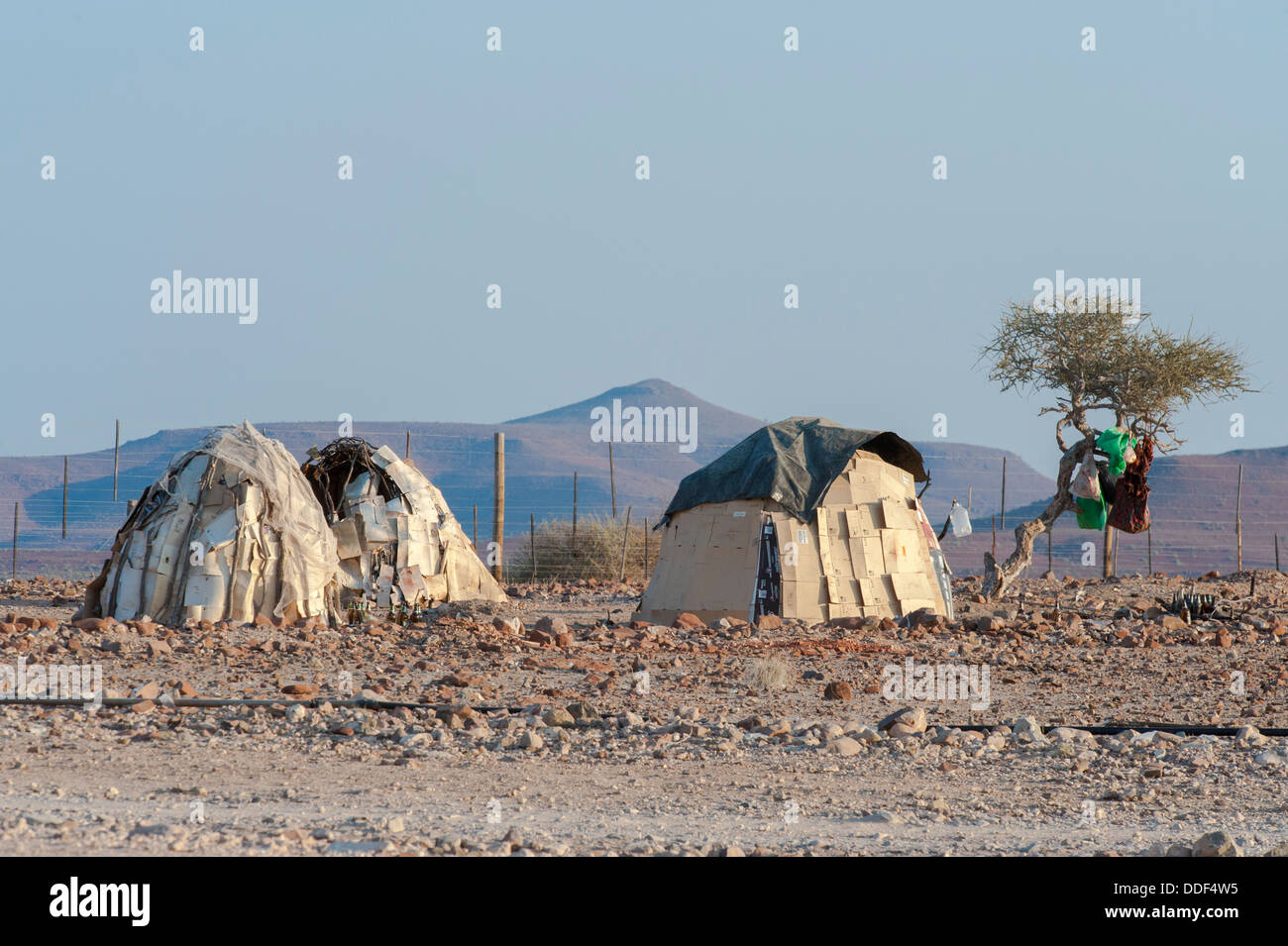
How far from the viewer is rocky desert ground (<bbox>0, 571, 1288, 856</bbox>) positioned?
571 cm

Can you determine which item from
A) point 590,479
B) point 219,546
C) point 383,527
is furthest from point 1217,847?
point 590,479

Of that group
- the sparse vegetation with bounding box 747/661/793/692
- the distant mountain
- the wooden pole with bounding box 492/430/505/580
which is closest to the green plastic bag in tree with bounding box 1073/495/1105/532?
the wooden pole with bounding box 492/430/505/580

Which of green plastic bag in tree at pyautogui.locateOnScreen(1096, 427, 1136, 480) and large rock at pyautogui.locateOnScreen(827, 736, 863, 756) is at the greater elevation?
green plastic bag in tree at pyautogui.locateOnScreen(1096, 427, 1136, 480)

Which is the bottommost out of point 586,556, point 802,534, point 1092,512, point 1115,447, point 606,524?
point 586,556

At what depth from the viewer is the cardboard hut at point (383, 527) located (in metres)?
16.6

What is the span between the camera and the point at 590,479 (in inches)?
4259

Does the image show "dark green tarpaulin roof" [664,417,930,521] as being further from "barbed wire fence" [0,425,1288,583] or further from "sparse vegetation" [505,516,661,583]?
"sparse vegetation" [505,516,661,583]

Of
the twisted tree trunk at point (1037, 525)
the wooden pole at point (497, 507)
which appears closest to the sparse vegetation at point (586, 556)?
the wooden pole at point (497, 507)

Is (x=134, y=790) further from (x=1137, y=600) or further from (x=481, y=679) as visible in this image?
(x=1137, y=600)

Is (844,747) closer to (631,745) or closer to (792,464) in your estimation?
(631,745)

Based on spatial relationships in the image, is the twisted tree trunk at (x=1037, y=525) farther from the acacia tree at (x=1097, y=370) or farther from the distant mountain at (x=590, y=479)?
the distant mountain at (x=590, y=479)

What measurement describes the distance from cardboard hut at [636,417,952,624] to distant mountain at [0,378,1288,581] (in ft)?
114

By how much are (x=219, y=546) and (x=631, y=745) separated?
795cm
